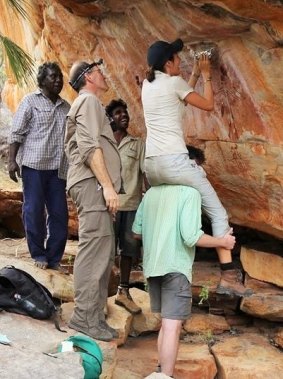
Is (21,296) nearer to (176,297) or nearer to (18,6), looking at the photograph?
(176,297)

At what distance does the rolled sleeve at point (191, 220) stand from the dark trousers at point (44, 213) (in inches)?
69.7

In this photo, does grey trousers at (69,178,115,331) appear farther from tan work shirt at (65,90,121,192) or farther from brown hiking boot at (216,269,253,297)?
brown hiking boot at (216,269,253,297)

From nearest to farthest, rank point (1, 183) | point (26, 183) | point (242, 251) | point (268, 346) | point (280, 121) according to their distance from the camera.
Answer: point (280, 121)
point (26, 183)
point (268, 346)
point (242, 251)
point (1, 183)

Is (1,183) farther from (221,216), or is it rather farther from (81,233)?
(221,216)

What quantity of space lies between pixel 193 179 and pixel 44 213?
1890 mm

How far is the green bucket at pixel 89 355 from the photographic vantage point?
3943 mm

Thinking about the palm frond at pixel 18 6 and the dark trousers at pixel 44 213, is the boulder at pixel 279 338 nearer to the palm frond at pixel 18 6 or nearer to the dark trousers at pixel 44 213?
the dark trousers at pixel 44 213

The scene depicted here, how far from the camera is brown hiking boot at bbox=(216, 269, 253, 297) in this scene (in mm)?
6504

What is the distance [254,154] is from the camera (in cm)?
550

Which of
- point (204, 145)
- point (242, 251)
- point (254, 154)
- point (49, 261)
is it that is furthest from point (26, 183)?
point (242, 251)

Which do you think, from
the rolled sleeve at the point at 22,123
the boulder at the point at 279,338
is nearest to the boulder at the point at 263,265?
the boulder at the point at 279,338

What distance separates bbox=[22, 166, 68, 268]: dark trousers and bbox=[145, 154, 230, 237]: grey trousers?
1521 millimetres

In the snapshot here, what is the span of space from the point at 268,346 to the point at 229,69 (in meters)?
2.83

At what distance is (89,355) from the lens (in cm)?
397
